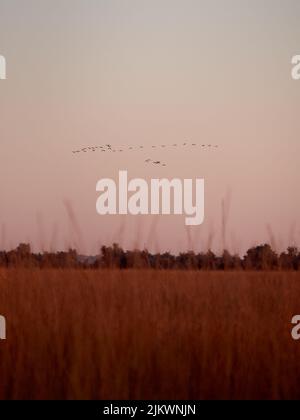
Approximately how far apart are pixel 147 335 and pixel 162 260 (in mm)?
1183

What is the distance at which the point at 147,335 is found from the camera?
2.73 metres

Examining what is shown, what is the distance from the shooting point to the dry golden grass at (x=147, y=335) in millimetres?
2350

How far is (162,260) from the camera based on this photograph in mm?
3893

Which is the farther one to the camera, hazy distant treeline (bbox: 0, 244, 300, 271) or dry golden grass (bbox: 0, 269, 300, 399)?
hazy distant treeline (bbox: 0, 244, 300, 271)

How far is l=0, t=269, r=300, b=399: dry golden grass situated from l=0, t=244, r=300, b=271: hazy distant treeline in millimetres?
60

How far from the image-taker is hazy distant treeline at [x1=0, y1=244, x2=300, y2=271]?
3.59m

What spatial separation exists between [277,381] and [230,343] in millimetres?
366

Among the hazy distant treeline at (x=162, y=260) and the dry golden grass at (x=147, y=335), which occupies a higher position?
the hazy distant treeline at (x=162, y=260)

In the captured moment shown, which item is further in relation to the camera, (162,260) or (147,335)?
(162,260)

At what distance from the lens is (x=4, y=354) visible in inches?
102

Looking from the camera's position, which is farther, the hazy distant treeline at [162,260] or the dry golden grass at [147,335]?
the hazy distant treeline at [162,260]

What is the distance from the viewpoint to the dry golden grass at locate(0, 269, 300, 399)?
235 centimetres

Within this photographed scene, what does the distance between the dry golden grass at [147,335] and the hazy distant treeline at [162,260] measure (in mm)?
60

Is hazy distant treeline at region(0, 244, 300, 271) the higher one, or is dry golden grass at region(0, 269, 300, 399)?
hazy distant treeline at region(0, 244, 300, 271)
